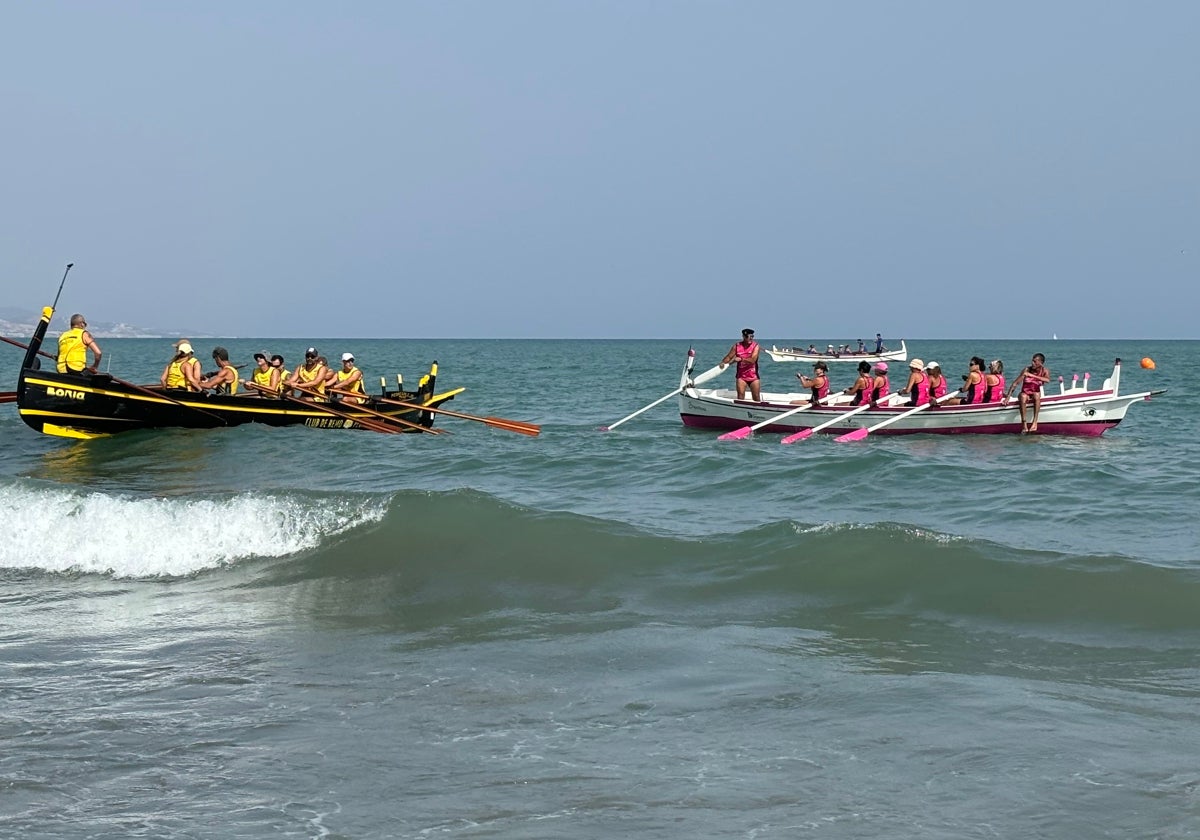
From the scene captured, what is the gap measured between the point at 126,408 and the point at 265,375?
9.67 feet

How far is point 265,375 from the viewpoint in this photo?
23719mm

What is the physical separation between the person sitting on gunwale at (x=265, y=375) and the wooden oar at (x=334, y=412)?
42 centimetres

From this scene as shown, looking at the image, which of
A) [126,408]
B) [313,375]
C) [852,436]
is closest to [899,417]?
[852,436]

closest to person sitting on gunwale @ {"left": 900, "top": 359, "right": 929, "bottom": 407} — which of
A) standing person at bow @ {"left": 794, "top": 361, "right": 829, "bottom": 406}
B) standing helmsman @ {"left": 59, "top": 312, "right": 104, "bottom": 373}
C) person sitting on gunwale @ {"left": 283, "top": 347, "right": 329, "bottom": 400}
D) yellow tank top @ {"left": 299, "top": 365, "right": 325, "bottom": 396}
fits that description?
standing person at bow @ {"left": 794, "top": 361, "right": 829, "bottom": 406}

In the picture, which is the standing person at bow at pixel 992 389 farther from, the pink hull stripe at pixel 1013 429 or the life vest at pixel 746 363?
the life vest at pixel 746 363

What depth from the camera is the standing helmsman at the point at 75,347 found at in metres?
21.0

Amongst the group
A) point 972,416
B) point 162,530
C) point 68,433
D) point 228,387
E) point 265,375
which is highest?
point 265,375

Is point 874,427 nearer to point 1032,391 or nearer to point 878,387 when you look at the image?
point 878,387

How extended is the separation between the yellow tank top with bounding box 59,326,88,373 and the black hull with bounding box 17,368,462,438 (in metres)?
0.31

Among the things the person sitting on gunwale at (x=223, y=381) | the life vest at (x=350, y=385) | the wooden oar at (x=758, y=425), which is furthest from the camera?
the life vest at (x=350, y=385)

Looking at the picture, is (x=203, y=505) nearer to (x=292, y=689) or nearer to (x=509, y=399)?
(x=292, y=689)

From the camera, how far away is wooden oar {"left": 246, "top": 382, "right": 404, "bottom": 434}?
887 inches

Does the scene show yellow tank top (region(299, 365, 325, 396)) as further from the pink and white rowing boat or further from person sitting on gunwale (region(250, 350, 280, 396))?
the pink and white rowing boat

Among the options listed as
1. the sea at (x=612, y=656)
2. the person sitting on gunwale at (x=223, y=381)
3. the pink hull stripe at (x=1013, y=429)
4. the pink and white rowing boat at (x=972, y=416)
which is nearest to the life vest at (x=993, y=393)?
the pink and white rowing boat at (x=972, y=416)
